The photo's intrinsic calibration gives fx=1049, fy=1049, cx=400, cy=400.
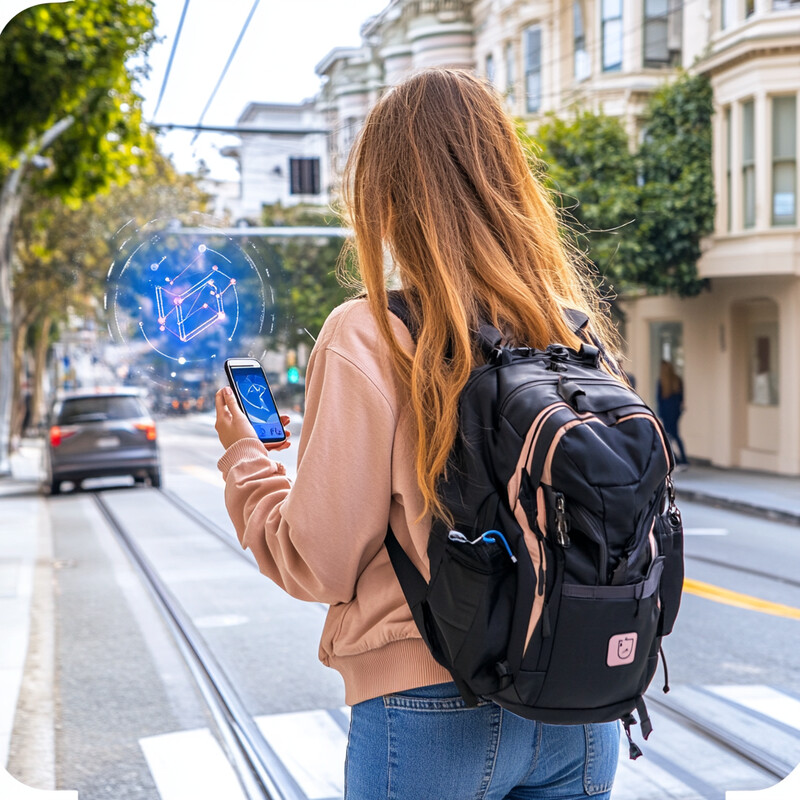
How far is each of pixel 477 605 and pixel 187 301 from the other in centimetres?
83

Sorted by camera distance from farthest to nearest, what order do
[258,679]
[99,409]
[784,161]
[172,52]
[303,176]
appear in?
[784,161] → [99,409] → [258,679] → [303,176] → [172,52]

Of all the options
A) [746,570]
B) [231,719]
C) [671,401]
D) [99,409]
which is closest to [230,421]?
[231,719]

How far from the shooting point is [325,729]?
4570 mm

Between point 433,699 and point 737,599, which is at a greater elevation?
point 433,699

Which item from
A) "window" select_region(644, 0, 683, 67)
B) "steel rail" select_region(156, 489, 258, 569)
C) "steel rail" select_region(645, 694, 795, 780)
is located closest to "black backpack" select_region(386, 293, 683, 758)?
"steel rail" select_region(645, 694, 795, 780)

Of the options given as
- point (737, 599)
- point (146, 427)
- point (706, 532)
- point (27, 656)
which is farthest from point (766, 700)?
point (146, 427)

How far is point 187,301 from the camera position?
1899 mm

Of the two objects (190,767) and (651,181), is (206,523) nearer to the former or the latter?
(190,767)

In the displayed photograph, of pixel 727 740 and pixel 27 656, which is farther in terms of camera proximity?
pixel 27 656

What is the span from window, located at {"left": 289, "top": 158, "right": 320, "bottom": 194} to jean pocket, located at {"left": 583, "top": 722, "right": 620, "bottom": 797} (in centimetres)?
187

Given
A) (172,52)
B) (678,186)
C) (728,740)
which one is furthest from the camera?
(678,186)

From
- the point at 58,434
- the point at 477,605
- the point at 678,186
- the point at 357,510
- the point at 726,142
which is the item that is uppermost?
the point at 726,142

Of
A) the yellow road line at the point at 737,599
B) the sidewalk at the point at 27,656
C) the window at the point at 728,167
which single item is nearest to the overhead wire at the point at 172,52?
the sidewalk at the point at 27,656

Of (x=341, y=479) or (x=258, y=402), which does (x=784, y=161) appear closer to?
(x=258, y=402)
